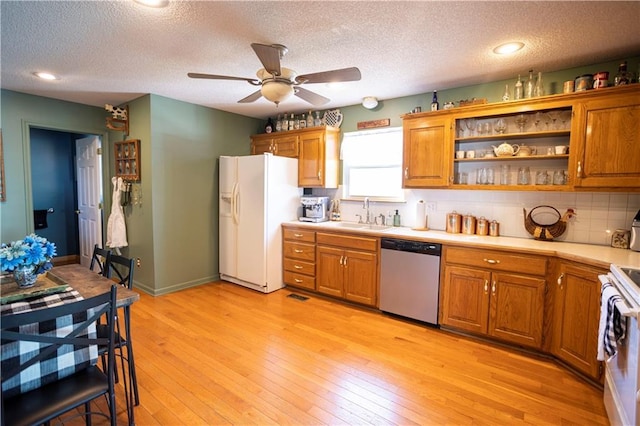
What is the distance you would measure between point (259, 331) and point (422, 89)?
2978 millimetres

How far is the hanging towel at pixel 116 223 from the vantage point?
404 cm

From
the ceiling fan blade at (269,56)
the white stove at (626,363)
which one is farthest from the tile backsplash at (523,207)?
the ceiling fan blade at (269,56)

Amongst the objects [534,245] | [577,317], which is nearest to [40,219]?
[534,245]

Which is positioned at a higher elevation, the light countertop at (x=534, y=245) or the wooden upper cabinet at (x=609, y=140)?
the wooden upper cabinet at (x=609, y=140)

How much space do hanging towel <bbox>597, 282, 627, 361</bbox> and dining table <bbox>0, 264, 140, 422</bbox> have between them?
8.37 feet

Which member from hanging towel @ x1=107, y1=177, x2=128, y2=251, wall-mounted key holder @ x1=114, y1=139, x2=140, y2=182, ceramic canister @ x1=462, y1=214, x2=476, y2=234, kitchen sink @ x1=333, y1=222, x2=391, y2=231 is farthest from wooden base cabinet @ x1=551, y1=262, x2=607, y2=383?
hanging towel @ x1=107, y1=177, x2=128, y2=251

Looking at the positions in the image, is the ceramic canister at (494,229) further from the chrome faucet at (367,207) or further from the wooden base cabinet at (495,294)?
the chrome faucet at (367,207)

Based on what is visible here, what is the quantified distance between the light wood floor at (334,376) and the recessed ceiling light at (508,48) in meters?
2.41

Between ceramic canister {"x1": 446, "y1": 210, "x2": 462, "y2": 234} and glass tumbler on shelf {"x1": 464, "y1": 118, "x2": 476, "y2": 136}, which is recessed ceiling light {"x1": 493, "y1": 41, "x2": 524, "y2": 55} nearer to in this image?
glass tumbler on shelf {"x1": 464, "y1": 118, "x2": 476, "y2": 136}

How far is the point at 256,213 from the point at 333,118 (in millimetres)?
1625

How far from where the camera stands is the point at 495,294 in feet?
8.84

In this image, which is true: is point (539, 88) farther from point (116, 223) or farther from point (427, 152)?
point (116, 223)

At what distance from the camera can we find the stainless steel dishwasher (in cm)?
300

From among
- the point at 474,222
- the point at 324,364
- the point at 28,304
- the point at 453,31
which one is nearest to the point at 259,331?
the point at 324,364
